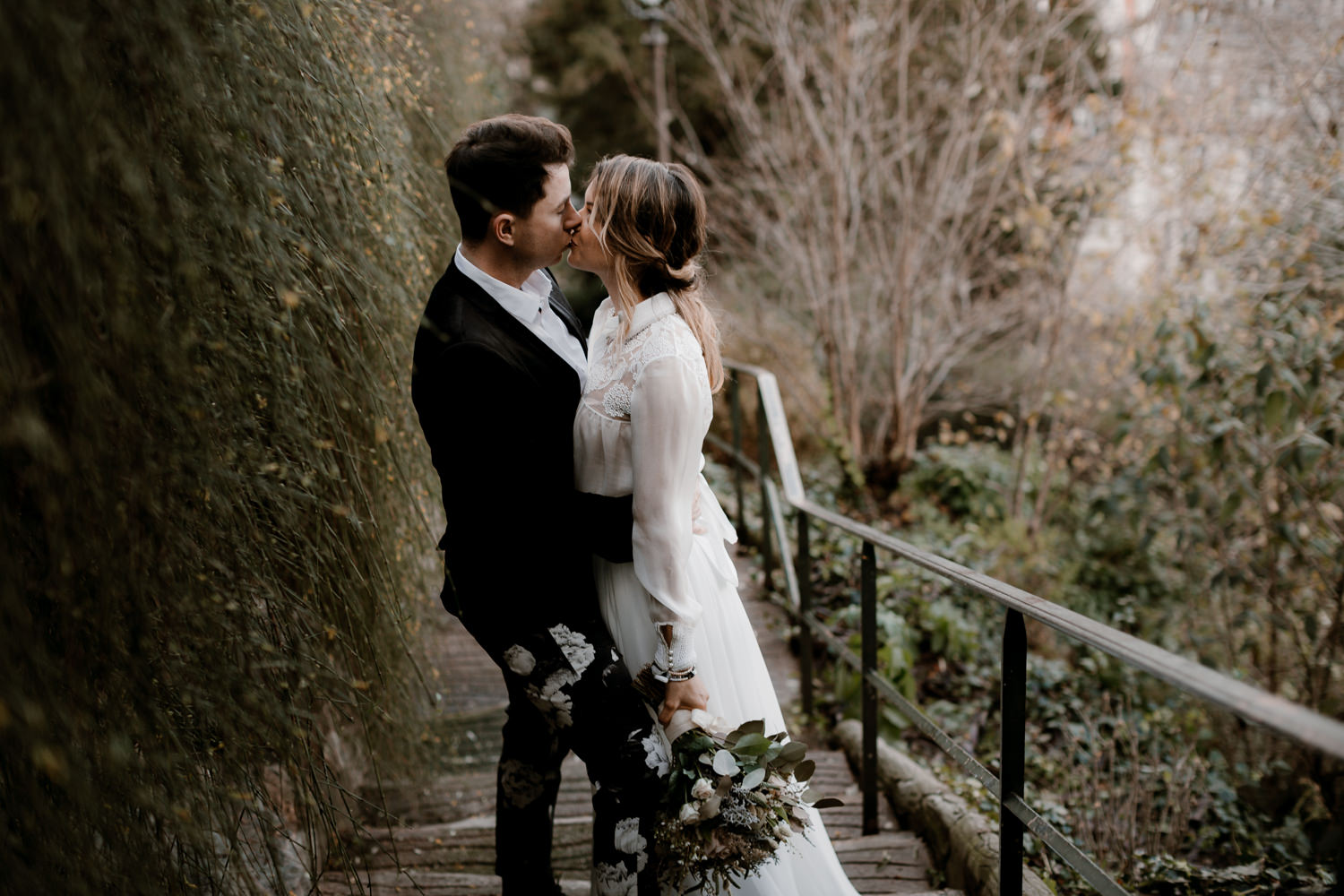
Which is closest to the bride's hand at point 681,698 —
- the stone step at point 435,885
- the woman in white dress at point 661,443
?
the woman in white dress at point 661,443

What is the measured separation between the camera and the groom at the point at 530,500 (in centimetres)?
167

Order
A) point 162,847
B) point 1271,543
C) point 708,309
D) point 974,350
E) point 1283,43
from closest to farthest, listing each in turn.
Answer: point 162,847 → point 708,309 → point 1271,543 → point 1283,43 → point 974,350

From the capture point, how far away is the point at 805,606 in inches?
134

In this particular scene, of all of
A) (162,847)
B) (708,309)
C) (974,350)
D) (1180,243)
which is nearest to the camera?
(162,847)

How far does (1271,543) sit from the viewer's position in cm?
448

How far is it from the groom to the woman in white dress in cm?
5

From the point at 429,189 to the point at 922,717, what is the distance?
81.1 inches

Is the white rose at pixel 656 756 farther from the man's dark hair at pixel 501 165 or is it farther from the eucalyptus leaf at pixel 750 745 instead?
the man's dark hair at pixel 501 165

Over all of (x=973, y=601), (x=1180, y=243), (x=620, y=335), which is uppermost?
(x=620, y=335)

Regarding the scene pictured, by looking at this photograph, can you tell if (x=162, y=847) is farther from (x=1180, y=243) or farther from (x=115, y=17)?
(x=1180, y=243)

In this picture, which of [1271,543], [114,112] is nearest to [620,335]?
[114,112]

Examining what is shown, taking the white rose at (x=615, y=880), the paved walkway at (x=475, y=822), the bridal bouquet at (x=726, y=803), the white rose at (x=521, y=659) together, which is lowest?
the paved walkway at (x=475, y=822)

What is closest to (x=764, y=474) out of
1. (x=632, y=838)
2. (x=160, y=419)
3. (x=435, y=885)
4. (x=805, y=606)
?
(x=805, y=606)

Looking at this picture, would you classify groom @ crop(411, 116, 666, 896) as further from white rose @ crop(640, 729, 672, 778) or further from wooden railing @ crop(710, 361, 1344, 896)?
wooden railing @ crop(710, 361, 1344, 896)
